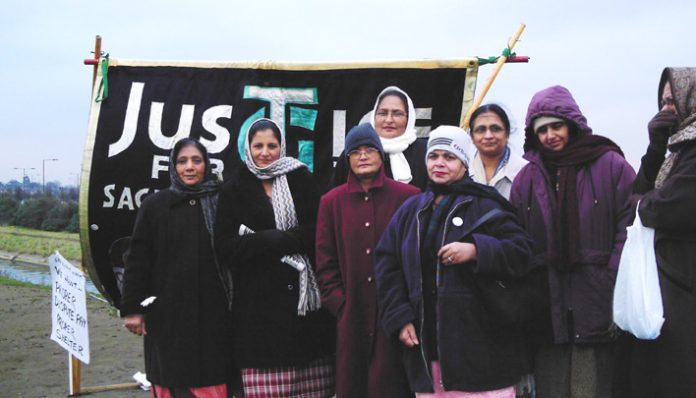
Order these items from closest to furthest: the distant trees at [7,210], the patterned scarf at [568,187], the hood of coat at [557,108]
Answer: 1. the patterned scarf at [568,187]
2. the hood of coat at [557,108]
3. the distant trees at [7,210]

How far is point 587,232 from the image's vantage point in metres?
2.81

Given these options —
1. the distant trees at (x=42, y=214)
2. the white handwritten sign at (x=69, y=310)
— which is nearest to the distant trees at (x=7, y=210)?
the distant trees at (x=42, y=214)

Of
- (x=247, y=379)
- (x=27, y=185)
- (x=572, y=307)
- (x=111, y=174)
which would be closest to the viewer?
(x=572, y=307)

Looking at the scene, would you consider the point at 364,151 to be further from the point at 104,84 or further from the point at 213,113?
the point at 104,84

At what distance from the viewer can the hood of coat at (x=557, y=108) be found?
2.92m

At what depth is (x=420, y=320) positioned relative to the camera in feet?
9.18

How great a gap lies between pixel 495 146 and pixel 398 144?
0.57 metres

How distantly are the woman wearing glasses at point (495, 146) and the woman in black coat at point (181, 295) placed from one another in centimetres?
140

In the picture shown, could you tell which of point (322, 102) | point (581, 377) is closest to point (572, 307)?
point (581, 377)

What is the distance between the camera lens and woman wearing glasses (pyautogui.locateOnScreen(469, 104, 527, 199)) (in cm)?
327

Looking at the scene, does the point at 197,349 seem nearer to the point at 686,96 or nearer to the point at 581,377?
the point at 581,377

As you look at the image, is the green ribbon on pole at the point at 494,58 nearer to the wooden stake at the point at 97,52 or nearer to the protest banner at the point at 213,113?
the protest banner at the point at 213,113

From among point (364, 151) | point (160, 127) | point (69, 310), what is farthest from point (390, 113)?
point (69, 310)

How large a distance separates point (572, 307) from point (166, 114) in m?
3.14
